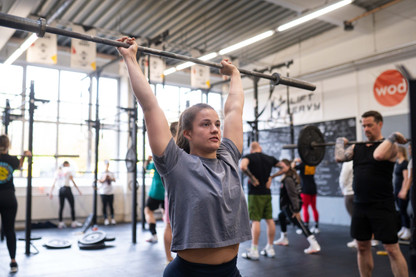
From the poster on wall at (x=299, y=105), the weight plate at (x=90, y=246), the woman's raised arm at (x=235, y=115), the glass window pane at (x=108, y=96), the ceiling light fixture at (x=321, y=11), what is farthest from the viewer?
the glass window pane at (x=108, y=96)

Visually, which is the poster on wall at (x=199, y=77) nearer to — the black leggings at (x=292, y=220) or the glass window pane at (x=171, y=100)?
the glass window pane at (x=171, y=100)

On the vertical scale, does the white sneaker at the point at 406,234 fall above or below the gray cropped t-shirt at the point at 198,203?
below

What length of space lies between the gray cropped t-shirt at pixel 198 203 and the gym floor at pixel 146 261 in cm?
247

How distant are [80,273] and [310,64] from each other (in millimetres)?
6550

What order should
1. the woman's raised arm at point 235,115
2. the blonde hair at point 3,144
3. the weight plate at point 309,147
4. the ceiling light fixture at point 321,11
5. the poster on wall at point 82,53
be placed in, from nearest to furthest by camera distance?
the woman's raised arm at point 235,115 < the weight plate at point 309,147 < the blonde hair at point 3,144 < the ceiling light fixture at point 321,11 < the poster on wall at point 82,53

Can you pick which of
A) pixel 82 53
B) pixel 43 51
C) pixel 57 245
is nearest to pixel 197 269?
pixel 57 245

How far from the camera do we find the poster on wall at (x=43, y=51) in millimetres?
5406

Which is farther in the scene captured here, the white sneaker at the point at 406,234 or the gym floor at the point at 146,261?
the white sneaker at the point at 406,234

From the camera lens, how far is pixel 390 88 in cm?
671

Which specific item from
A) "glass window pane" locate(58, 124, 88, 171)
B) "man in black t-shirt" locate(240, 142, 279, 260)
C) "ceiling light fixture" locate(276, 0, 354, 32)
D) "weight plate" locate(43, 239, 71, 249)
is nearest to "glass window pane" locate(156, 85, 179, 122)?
"glass window pane" locate(58, 124, 88, 171)

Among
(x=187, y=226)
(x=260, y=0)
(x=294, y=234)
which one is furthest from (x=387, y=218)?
(x=260, y=0)

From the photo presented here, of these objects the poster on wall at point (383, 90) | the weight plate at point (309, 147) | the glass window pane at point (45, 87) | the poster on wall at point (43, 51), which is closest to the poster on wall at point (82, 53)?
the poster on wall at point (43, 51)

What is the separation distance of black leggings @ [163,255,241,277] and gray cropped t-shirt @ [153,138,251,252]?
0.21ft

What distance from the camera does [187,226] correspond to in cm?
117
